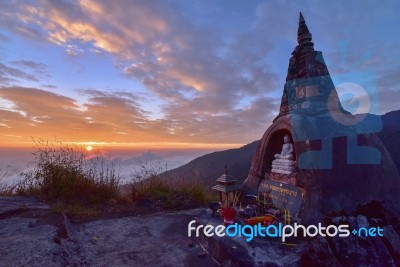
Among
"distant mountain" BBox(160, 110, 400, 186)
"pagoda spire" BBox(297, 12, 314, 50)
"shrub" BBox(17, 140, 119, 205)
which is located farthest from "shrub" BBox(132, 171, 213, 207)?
"distant mountain" BBox(160, 110, 400, 186)

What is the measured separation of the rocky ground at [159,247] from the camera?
4.09 meters

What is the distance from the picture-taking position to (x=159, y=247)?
4992 millimetres

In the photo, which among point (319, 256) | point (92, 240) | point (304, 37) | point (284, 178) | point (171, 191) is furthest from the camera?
point (171, 191)

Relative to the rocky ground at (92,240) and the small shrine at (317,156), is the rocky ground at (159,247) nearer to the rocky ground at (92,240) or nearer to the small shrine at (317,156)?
the rocky ground at (92,240)

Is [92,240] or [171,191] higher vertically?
[171,191]

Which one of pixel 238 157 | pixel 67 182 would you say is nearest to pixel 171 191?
pixel 67 182

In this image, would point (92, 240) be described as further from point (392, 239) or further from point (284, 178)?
point (392, 239)

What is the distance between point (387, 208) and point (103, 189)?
7849 mm

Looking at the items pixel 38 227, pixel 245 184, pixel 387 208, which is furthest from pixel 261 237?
pixel 38 227

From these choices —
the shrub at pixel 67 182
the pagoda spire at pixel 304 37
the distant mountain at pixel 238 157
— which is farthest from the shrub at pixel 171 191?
the distant mountain at pixel 238 157

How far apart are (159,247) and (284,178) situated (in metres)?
3.75

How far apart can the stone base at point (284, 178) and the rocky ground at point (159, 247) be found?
1.54 metres

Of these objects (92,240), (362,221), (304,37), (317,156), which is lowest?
(92,240)

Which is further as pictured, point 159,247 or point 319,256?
point 159,247
